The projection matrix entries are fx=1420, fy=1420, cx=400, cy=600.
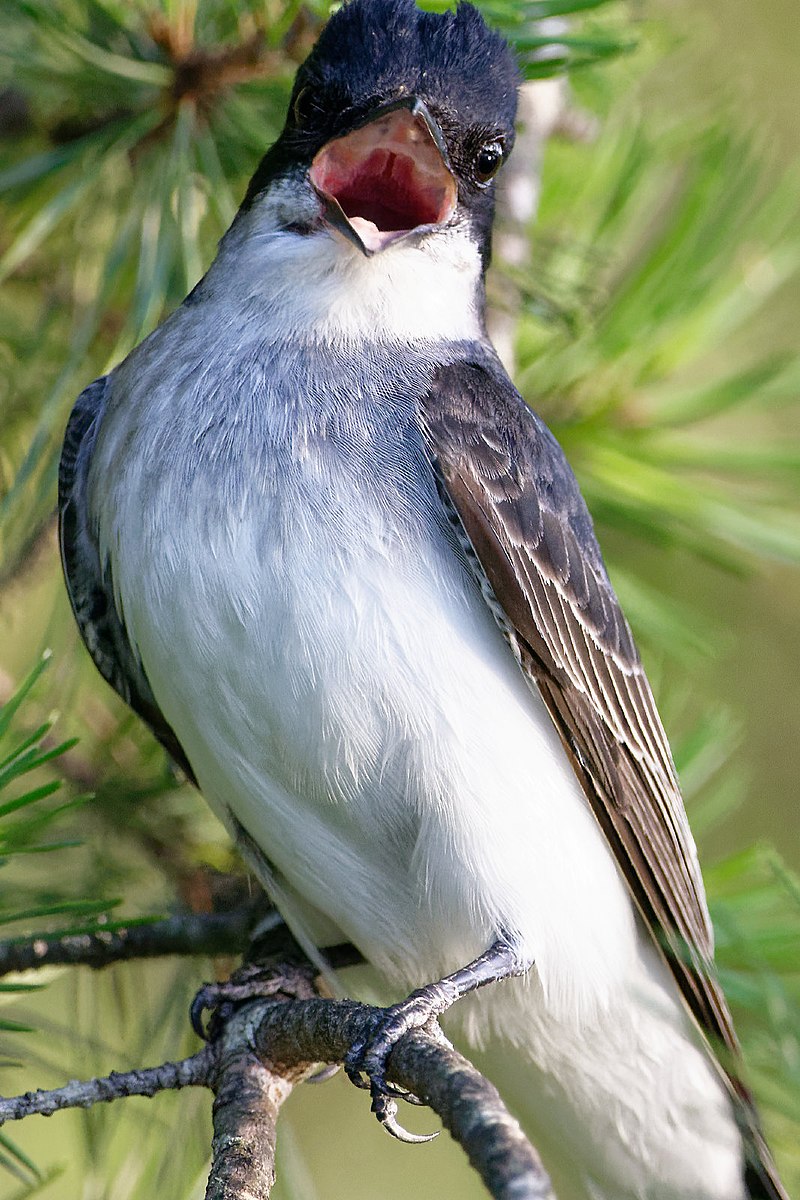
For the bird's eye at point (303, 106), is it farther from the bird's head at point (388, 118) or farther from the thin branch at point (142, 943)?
the thin branch at point (142, 943)

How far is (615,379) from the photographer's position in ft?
11.4

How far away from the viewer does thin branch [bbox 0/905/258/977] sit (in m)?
2.52

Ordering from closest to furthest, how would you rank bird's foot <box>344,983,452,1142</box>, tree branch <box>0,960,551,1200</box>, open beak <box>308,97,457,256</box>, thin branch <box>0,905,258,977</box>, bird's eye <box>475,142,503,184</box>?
1. tree branch <box>0,960,551,1200</box>
2. bird's foot <box>344,983,452,1142</box>
3. thin branch <box>0,905,258,977</box>
4. open beak <box>308,97,457,256</box>
5. bird's eye <box>475,142,503,184</box>

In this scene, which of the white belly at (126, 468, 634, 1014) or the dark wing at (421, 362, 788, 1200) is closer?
the white belly at (126, 468, 634, 1014)

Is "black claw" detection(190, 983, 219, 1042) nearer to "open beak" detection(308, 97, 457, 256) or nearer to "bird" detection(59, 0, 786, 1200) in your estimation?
"bird" detection(59, 0, 786, 1200)

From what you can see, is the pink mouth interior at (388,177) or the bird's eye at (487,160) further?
the bird's eye at (487,160)

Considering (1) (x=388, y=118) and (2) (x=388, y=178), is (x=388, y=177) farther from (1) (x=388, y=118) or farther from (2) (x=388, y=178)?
(1) (x=388, y=118)

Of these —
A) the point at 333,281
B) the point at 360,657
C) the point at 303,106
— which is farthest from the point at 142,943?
the point at 303,106

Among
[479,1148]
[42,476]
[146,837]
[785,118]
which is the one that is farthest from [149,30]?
[785,118]

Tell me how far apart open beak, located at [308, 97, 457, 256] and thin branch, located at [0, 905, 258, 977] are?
4.56 ft

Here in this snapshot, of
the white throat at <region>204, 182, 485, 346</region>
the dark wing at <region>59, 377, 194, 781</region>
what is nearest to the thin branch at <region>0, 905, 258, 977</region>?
the dark wing at <region>59, 377, 194, 781</region>

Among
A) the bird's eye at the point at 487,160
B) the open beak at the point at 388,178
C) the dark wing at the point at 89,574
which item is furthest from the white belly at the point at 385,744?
the bird's eye at the point at 487,160

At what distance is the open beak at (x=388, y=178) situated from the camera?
272 centimetres

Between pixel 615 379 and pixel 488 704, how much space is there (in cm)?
115
